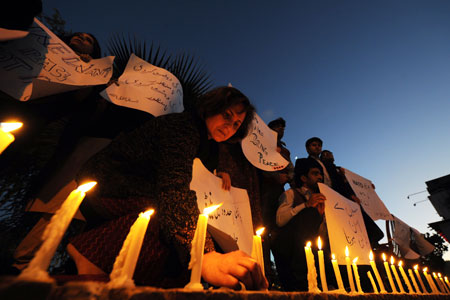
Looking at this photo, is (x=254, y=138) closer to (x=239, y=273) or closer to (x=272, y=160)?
(x=272, y=160)

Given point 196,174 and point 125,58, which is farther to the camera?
point 125,58

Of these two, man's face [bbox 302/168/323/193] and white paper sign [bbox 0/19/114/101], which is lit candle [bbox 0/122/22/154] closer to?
white paper sign [bbox 0/19/114/101]

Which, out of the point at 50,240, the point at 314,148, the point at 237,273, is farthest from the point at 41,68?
the point at 314,148

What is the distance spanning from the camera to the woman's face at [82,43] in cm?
235

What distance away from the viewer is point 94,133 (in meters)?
2.29

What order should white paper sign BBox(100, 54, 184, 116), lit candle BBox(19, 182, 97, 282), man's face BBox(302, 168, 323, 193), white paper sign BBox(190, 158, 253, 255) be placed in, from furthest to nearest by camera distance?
man's face BBox(302, 168, 323, 193) → white paper sign BBox(100, 54, 184, 116) → white paper sign BBox(190, 158, 253, 255) → lit candle BBox(19, 182, 97, 282)

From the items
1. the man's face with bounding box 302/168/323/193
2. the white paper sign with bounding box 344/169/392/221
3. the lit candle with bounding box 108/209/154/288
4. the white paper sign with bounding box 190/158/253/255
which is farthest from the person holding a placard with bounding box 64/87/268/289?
the white paper sign with bounding box 344/169/392/221

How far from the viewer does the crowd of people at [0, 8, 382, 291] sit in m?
0.88

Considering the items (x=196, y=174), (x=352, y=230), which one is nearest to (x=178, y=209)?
(x=196, y=174)

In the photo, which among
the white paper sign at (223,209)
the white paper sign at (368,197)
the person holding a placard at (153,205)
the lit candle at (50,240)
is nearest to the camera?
the lit candle at (50,240)

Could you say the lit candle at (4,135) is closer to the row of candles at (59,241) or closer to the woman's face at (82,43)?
the row of candles at (59,241)

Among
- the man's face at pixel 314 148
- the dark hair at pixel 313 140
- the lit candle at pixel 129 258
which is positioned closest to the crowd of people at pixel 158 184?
the lit candle at pixel 129 258

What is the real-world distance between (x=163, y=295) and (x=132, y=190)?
0.78 meters

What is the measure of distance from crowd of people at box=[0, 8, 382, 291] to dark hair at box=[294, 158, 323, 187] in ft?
0.71
